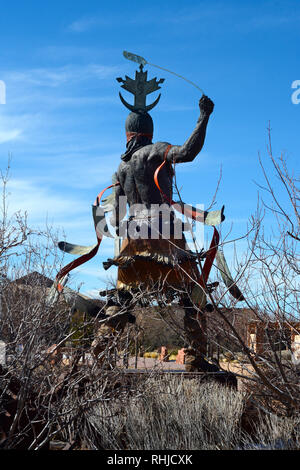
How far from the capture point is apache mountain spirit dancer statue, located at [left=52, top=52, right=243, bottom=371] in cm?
715

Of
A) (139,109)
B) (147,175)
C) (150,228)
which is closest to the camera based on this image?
(150,228)

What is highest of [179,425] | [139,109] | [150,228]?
[139,109]

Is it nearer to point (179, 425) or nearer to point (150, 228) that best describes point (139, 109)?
point (150, 228)

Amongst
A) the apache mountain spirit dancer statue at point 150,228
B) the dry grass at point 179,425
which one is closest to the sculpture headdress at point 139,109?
the apache mountain spirit dancer statue at point 150,228

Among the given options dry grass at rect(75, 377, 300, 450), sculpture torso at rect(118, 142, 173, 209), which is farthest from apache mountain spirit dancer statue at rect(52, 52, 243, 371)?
dry grass at rect(75, 377, 300, 450)

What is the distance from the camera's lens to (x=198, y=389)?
6.50 m

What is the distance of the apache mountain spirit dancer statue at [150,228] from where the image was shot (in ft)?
23.5

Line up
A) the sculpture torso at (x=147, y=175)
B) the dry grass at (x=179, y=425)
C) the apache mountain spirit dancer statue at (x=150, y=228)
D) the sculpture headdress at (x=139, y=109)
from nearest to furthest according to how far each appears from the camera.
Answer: the dry grass at (x=179, y=425) < the apache mountain spirit dancer statue at (x=150, y=228) < the sculpture torso at (x=147, y=175) < the sculpture headdress at (x=139, y=109)

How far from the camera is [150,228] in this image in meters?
7.29

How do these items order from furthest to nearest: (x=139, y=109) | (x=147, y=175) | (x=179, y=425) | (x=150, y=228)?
(x=139, y=109) → (x=147, y=175) → (x=150, y=228) → (x=179, y=425)

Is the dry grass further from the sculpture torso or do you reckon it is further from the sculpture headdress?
the sculpture headdress

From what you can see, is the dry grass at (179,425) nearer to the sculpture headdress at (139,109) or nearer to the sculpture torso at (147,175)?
the sculpture torso at (147,175)

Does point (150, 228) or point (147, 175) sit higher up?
point (147, 175)

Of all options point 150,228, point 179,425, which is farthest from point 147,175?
point 179,425
